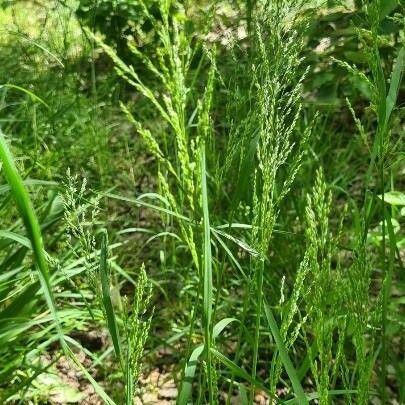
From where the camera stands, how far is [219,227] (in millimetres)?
1309

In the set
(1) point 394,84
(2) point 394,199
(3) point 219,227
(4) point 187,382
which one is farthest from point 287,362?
(2) point 394,199

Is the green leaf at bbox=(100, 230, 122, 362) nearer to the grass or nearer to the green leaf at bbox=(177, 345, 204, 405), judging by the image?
the grass

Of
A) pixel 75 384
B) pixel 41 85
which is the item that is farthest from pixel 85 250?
pixel 41 85

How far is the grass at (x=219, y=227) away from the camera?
1032mm

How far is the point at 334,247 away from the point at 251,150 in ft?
0.96

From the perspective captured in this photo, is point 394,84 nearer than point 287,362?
No

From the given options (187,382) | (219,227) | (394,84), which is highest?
(394,84)

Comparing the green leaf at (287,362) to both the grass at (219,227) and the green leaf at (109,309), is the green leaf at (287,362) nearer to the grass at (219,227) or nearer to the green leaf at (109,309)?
the grass at (219,227)

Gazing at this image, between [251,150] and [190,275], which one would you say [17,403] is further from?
[251,150]

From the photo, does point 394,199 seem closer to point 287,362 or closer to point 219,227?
point 219,227

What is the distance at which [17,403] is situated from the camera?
2000mm

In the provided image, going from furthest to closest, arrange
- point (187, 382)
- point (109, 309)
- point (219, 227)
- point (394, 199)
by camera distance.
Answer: point (394, 199) → point (219, 227) → point (187, 382) → point (109, 309)

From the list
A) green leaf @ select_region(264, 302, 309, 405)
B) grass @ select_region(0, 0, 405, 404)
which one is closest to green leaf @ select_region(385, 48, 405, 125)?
grass @ select_region(0, 0, 405, 404)

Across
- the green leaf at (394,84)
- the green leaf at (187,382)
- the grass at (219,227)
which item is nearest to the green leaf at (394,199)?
the grass at (219,227)
